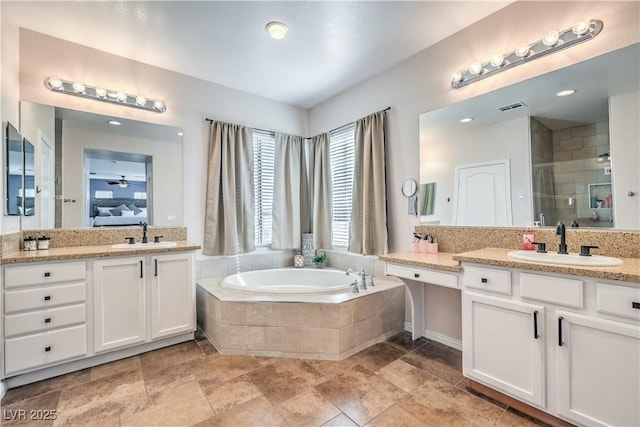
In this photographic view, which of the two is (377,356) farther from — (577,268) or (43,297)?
(43,297)

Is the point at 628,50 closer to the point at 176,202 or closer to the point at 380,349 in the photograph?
the point at 380,349

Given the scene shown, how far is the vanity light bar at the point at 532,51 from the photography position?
1768 millimetres

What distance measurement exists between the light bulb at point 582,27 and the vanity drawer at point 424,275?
1711 millimetres

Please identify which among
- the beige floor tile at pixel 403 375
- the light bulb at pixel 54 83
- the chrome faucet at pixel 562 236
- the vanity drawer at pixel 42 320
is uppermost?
the light bulb at pixel 54 83

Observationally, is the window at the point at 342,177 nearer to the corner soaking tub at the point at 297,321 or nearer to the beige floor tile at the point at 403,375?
the corner soaking tub at the point at 297,321

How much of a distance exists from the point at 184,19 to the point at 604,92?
118 inches

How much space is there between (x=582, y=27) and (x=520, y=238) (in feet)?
4.57

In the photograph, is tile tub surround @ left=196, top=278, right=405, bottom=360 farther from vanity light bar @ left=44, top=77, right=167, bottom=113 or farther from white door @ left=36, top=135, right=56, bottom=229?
vanity light bar @ left=44, top=77, right=167, bottom=113

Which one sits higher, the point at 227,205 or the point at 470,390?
the point at 227,205

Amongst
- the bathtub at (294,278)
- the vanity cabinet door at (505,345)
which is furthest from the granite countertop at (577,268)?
the bathtub at (294,278)

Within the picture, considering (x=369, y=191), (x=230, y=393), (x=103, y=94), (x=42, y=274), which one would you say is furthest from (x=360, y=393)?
(x=103, y=94)

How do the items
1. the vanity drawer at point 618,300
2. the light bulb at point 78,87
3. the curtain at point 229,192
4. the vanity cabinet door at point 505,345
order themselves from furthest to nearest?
the curtain at point 229,192 < the light bulb at point 78,87 < the vanity cabinet door at point 505,345 < the vanity drawer at point 618,300

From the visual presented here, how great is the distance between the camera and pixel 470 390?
6.20 feet


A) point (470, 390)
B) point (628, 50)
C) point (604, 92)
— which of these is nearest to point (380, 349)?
point (470, 390)
